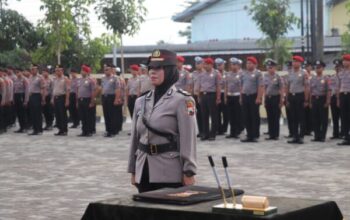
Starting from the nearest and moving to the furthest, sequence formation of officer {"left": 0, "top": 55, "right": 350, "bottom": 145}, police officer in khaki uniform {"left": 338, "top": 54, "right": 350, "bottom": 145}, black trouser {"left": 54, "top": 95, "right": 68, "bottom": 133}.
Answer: police officer in khaki uniform {"left": 338, "top": 54, "right": 350, "bottom": 145} → formation of officer {"left": 0, "top": 55, "right": 350, "bottom": 145} → black trouser {"left": 54, "top": 95, "right": 68, "bottom": 133}

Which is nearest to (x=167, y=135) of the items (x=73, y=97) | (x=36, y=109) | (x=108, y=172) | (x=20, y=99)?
(x=108, y=172)

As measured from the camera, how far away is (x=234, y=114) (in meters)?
→ 18.3

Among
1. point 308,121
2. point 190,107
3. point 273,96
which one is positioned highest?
point 190,107

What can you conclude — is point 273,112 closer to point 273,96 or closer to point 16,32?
point 273,96

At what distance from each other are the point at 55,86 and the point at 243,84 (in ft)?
16.8

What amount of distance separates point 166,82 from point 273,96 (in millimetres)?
12242

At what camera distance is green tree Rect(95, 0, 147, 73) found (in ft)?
90.1

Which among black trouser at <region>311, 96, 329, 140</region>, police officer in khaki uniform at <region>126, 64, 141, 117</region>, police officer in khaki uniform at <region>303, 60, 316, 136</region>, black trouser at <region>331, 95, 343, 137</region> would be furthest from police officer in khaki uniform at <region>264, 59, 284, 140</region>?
police officer in khaki uniform at <region>126, 64, 141, 117</region>

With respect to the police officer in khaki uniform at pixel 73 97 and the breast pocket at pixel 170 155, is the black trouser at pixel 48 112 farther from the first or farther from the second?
the breast pocket at pixel 170 155

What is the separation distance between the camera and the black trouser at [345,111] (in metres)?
16.1

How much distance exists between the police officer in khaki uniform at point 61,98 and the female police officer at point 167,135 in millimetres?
14311

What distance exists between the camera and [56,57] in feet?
94.7

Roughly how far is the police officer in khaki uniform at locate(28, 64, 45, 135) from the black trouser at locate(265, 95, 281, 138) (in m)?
5.92

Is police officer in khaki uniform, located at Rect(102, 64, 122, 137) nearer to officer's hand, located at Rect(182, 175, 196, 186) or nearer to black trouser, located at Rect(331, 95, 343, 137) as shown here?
black trouser, located at Rect(331, 95, 343, 137)
